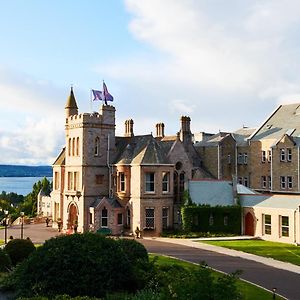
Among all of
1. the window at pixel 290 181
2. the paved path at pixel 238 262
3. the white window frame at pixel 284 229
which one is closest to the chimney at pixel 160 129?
the window at pixel 290 181

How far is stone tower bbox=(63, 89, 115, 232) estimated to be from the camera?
2140 inches

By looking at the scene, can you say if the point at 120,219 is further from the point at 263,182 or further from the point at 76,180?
the point at 263,182

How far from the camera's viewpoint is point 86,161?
54.4 meters

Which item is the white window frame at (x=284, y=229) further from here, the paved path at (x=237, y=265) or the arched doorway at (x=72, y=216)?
the arched doorway at (x=72, y=216)

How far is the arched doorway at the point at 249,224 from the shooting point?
51.3 m

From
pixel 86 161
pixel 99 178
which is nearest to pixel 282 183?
pixel 99 178

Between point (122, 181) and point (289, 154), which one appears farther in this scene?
point (289, 154)

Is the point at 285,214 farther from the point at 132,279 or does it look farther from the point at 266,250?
the point at 132,279

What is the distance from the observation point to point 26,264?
22.0 metres

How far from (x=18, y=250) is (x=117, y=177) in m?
23.4

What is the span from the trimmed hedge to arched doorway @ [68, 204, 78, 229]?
38.6 feet

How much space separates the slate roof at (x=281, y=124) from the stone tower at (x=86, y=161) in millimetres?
20221

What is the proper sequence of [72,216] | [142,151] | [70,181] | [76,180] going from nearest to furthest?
1. [142,151]
2. [76,180]
3. [70,181]
4. [72,216]

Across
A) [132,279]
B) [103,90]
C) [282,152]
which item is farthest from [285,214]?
[132,279]
